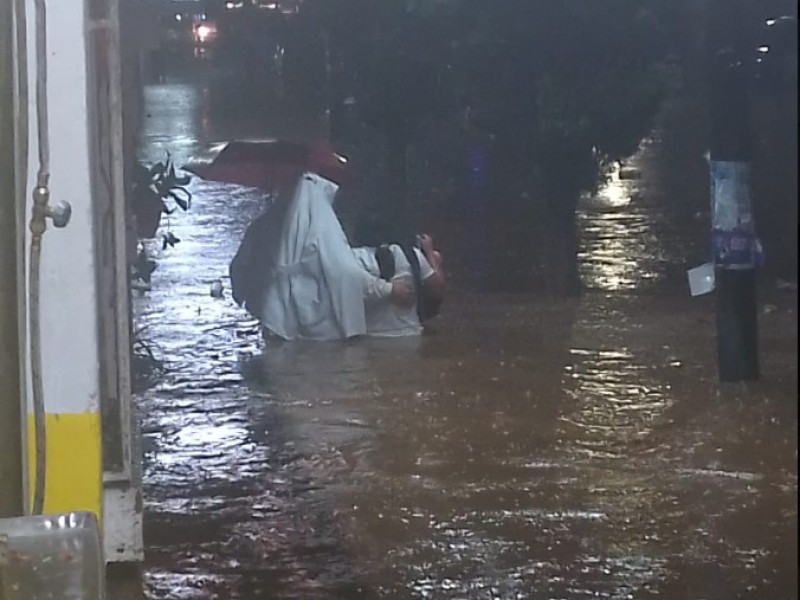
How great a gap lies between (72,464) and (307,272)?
58cm

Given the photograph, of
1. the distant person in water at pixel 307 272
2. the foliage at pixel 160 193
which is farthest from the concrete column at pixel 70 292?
the distant person in water at pixel 307 272

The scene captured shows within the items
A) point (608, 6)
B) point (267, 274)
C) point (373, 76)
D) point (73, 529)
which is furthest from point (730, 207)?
point (73, 529)

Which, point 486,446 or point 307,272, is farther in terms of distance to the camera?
point 486,446

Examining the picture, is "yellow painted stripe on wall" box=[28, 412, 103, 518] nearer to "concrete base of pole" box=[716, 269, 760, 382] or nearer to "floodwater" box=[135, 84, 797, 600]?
"floodwater" box=[135, 84, 797, 600]

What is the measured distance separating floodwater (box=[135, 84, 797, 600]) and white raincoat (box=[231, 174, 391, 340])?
4 centimetres

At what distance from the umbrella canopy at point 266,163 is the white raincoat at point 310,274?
21 millimetres

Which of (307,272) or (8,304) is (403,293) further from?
(8,304)

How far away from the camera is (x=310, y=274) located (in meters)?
2.05

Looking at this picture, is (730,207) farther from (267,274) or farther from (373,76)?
(267,274)

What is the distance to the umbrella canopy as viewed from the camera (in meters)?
2.00

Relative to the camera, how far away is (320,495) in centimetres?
224

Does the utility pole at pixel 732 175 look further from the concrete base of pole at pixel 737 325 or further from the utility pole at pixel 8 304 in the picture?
the utility pole at pixel 8 304

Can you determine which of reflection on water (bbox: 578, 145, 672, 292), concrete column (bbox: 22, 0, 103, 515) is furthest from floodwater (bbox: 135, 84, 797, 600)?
concrete column (bbox: 22, 0, 103, 515)

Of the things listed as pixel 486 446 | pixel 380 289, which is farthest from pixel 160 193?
pixel 486 446
